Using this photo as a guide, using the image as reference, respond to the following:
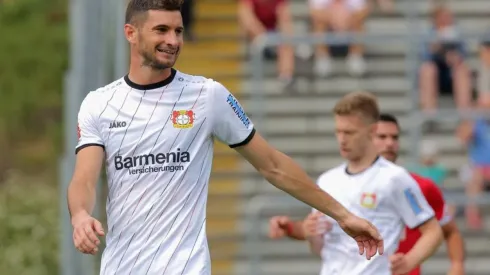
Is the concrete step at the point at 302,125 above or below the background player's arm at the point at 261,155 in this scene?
below

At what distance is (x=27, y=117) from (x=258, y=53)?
11683 mm

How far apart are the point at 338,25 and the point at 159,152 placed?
9528 millimetres

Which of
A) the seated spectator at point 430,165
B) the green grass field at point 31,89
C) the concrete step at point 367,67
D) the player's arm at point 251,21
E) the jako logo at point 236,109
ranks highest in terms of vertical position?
the jako logo at point 236,109

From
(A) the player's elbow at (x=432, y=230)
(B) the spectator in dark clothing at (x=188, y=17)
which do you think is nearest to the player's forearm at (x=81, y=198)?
(A) the player's elbow at (x=432, y=230)

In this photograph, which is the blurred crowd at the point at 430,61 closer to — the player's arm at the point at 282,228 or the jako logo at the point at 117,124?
the player's arm at the point at 282,228

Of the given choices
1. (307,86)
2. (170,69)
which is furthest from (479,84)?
(170,69)

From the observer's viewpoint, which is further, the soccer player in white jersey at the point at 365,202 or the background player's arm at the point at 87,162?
the soccer player in white jersey at the point at 365,202

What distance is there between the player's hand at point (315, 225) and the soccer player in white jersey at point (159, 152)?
1480 millimetres

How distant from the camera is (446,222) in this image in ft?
30.3

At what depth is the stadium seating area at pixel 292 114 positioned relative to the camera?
591 inches

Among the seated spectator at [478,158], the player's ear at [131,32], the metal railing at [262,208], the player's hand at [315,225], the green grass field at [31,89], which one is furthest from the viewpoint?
the green grass field at [31,89]

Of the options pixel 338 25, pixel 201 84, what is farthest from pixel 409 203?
pixel 338 25

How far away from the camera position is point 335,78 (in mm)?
16203

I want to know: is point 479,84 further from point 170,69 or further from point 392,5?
point 170,69
